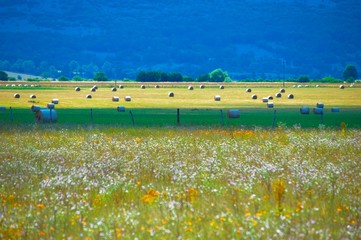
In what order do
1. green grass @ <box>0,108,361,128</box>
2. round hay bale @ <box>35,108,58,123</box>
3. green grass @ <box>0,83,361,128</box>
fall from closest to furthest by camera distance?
green grass @ <box>0,108,361,128</box> < round hay bale @ <box>35,108,58,123</box> < green grass @ <box>0,83,361,128</box>

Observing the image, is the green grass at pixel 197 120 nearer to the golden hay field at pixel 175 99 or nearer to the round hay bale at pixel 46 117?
the round hay bale at pixel 46 117

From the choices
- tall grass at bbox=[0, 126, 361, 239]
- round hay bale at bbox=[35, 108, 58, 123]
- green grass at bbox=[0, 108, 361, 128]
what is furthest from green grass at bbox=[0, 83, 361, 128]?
tall grass at bbox=[0, 126, 361, 239]

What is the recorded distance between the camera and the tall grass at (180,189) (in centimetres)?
1180

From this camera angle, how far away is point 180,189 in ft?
50.8

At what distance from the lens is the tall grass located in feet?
38.7

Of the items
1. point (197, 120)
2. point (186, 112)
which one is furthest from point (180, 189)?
point (186, 112)

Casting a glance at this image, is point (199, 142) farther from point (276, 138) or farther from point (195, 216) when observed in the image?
point (195, 216)

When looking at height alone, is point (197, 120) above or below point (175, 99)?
below

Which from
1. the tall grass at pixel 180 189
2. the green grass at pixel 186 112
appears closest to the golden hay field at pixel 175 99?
the green grass at pixel 186 112

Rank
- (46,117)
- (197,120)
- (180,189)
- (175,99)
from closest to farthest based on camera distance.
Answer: (180,189)
(46,117)
(197,120)
(175,99)

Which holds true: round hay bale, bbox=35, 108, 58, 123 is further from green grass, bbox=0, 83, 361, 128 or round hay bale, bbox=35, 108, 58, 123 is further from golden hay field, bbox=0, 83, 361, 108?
golden hay field, bbox=0, 83, 361, 108

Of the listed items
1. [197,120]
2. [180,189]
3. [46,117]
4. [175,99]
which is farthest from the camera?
[175,99]

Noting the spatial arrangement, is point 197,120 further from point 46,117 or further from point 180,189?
point 180,189

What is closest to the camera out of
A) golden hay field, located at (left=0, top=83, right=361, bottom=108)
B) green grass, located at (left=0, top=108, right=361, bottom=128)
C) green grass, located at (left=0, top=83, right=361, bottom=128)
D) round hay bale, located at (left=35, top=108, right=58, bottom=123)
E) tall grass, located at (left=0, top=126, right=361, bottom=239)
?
tall grass, located at (left=0, top=126, right=361, bottom=239)
